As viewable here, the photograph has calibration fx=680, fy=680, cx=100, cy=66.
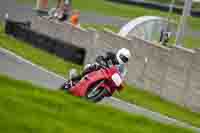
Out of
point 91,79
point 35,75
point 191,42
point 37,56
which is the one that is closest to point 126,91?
point 35,75

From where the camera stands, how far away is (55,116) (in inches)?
274

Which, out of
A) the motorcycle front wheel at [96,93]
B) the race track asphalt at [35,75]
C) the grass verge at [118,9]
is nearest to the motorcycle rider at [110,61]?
the motorcycle front wheel at [96,93]

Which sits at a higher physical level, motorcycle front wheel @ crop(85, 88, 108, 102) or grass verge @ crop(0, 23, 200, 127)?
motorcycle front wheel @ crop(85, 88, 108, 102)

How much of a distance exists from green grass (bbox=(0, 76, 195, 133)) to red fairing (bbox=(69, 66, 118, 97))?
13.8 feet

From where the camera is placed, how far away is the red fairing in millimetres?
13281

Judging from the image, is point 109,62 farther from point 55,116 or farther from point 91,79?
point 55,116

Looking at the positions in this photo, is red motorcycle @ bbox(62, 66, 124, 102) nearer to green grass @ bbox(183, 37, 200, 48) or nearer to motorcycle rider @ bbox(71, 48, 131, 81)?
motorcycle rider @ bbox(71, 48, 131, 81)

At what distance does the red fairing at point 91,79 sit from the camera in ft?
43.6

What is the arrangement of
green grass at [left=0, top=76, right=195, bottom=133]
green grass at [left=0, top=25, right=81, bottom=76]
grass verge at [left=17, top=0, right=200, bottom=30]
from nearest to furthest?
green grass at [left=0, top=76, right=195, bottom=133] → green grass at [left=0, top=25, right=81, bottom=76] → grass verge at [left=17, top=0, right=200, bottom=30]

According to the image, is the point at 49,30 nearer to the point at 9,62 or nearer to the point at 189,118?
the point at 9,62

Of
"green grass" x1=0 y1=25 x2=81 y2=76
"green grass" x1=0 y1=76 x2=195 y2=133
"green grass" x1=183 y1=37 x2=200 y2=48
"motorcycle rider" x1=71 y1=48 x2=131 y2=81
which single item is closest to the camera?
"green grass" x1=0 y1=76 x2=195 y2=133

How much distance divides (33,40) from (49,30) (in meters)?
2.21

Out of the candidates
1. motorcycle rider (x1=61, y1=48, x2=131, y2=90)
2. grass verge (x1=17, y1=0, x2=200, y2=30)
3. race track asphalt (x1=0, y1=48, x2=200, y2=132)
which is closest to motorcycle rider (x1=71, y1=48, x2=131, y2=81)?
motorcycle rider (x1=61, y1=48, x2=131, y2=90)

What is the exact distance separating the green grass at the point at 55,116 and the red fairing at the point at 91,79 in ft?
13.8
